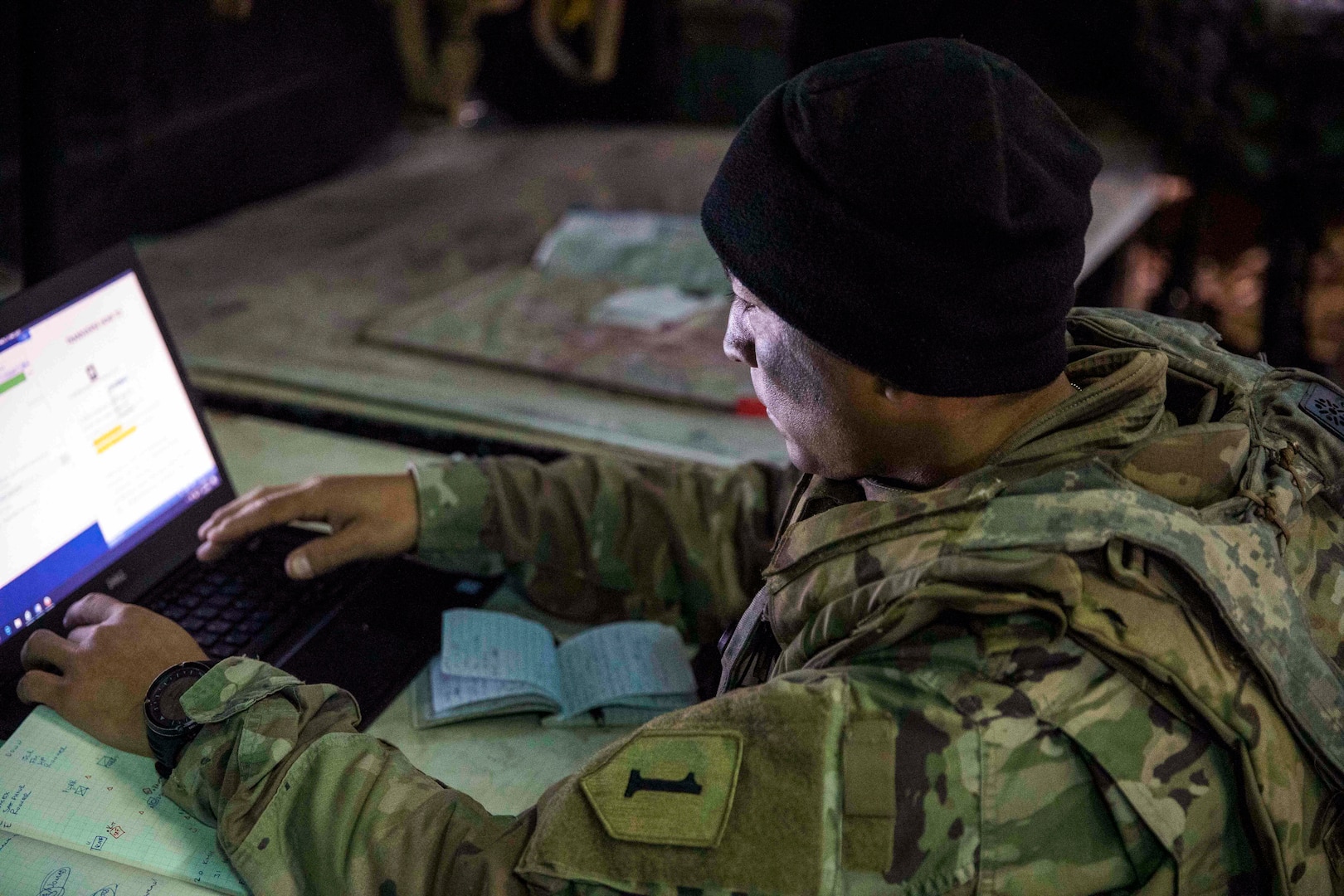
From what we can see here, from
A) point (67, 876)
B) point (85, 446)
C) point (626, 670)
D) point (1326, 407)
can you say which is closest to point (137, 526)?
point (85, 446)

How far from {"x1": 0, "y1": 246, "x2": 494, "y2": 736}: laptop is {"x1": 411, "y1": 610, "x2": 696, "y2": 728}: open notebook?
37 millimetres

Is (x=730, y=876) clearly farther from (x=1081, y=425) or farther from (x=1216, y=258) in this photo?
(x=1216, y=258)

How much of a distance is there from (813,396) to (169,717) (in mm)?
496

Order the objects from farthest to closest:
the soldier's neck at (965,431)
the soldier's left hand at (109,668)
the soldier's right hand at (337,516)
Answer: the soldier's right hand at (337,516) → the soldier's left hand at (109,668) → the soldier's neck at (965,431)

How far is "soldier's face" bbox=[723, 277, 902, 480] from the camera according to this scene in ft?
2.42

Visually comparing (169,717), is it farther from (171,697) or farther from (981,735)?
(981,735)

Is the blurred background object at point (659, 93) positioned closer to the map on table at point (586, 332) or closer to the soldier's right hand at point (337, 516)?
the map on table at point (586, 332)

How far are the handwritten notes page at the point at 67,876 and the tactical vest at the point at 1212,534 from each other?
0.42m

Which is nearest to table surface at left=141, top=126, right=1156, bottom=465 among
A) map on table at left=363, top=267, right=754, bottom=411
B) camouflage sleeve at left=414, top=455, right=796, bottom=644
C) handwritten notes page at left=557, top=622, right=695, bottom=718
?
map on table at left=363, top=267, right=754, bottom=411

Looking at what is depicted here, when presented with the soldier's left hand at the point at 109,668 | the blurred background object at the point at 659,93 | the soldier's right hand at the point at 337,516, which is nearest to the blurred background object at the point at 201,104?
the blurred background object at the point at 659,93

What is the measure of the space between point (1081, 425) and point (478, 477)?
59cm

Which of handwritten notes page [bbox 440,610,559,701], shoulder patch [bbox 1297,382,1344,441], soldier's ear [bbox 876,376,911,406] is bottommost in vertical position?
handwritten notes page [bbox 440,610,559,701]

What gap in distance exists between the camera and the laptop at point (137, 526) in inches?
37.1

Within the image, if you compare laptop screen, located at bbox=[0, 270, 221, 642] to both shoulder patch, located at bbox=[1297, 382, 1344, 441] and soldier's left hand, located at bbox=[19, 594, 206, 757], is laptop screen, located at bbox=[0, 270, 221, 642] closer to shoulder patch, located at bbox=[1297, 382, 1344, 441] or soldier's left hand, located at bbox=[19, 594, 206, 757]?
soldier's left hand, located at bbox=[19, 594, 206, 757]
